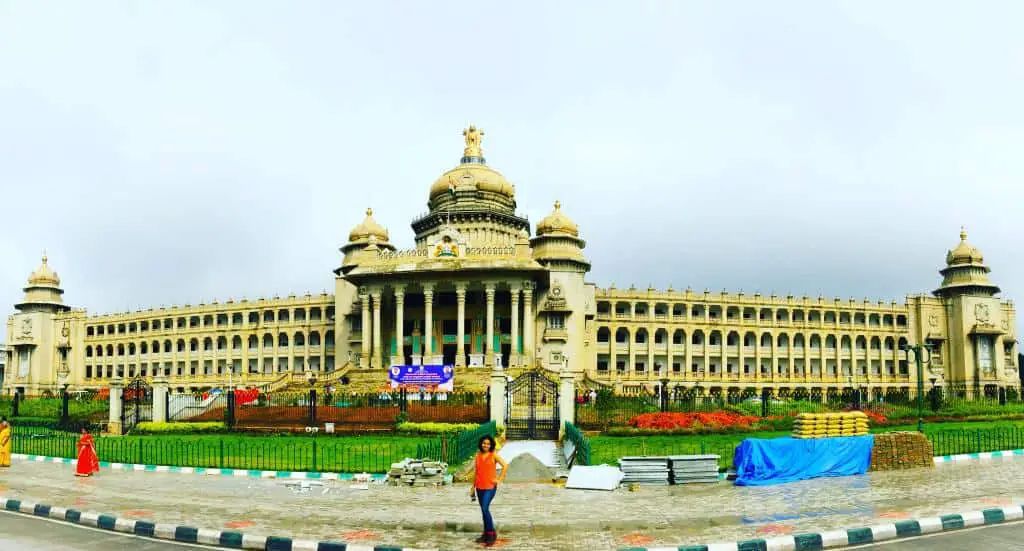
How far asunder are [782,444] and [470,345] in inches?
1611

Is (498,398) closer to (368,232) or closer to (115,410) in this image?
(115,410)

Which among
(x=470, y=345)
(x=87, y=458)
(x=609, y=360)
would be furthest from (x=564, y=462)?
(x=609, y=360)

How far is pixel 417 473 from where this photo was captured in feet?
64.7

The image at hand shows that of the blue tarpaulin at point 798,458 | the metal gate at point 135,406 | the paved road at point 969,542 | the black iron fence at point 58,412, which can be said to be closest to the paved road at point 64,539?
the paved road at point 969,542

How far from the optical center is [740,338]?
250 feet

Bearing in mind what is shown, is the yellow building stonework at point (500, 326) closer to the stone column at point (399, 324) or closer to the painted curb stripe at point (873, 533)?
the stone column at point (399, 324)

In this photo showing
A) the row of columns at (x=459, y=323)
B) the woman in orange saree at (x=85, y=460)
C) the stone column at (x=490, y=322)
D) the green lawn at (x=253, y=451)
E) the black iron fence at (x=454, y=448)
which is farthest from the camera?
the row of columns at (x=459, y=323)

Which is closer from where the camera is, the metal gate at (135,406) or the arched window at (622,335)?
the metal gate at (135,406)

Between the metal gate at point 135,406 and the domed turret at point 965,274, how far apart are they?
71.6 m

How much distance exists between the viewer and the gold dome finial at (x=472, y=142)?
7375 cm

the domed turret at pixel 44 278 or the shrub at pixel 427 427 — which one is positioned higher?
the domed turret at pixel 44 278

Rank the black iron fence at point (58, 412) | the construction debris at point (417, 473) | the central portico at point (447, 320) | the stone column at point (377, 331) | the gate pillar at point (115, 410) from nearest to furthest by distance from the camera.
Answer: the construction debris at point (417, 473), the gate pillar at point (115, 410), the black iron fence at point (58, 412), the central portico at point (447, 320), the stone column at point (377, 331)

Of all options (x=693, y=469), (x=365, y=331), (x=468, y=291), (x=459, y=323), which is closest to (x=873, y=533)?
(x=693, y=469)

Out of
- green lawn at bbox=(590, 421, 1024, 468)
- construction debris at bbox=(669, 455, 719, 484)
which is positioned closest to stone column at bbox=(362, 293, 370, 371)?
green lawn at bbox=(590, 421, 1024, 468)
